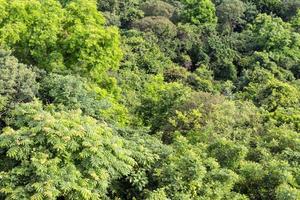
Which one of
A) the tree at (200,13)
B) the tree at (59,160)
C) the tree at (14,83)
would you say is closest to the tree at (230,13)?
the tree at (200,13)

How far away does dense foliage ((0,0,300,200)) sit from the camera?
1286cm

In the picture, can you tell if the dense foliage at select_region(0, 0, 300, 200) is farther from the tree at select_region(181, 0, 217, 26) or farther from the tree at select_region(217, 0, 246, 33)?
the tree at select_region(217, 0, 246, 33)

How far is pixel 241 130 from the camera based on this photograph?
66.8 ft

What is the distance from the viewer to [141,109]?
77.4 ft

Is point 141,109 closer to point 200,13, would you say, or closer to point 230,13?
point 200,13

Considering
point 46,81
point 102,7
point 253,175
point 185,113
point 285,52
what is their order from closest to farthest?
point 253,175
point 46,81
point 185,113
point 285,52
point 102,7

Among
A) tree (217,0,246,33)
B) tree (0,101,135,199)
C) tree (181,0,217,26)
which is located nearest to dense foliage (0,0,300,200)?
tree (0,101,135,199)

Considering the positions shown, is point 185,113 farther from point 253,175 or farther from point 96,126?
point 96,126

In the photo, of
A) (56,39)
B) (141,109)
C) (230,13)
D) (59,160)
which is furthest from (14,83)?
(230,13)

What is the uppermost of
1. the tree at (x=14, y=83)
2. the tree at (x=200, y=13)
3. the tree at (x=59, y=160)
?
the tree at (x=59, y=160)

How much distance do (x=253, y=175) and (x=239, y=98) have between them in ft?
45.3

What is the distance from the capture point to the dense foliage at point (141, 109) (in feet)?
42.2

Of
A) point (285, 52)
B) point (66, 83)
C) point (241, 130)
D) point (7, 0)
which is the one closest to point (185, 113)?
point (241, 130)

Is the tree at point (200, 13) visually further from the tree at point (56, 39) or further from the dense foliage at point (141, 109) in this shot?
the tree at point (56, 39)
